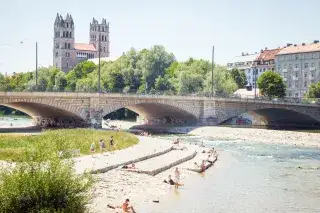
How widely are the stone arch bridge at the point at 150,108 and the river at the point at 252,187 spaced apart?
95.7 ft

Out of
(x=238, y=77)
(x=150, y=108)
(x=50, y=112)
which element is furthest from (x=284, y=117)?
(x=50, y=112)

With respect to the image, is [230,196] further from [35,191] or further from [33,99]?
[33,99]

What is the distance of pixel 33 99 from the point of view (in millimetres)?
72062

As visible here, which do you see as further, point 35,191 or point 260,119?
point 260,119

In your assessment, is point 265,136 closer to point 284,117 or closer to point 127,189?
point 284,117

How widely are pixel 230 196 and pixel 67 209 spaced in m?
14.8

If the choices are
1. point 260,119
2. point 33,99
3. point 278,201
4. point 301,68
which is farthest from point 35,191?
point 301,68

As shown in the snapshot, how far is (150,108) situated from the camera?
98000mm

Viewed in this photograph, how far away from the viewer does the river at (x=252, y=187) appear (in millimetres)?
29438

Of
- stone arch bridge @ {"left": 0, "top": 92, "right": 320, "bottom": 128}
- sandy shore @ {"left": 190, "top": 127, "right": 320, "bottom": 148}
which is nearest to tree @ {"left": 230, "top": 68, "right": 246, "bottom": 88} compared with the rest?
stone arch bridge @ {"left": 0, "top": 92, "right": 320, "bottom": 128}

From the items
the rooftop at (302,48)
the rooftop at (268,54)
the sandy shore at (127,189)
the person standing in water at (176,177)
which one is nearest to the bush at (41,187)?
the sandy shore at (127,189)

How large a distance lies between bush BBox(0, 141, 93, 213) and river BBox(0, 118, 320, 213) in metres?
7.82

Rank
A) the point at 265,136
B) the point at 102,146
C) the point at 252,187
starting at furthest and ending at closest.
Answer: the point at 265,136
the point at 102,146
the point at 252,187

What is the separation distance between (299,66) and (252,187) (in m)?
113
